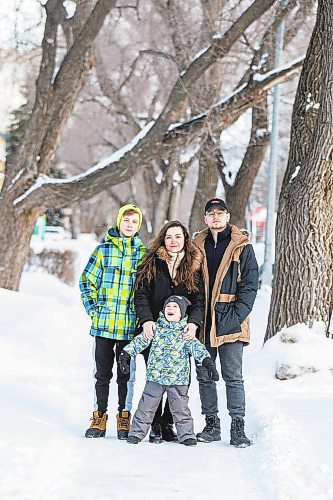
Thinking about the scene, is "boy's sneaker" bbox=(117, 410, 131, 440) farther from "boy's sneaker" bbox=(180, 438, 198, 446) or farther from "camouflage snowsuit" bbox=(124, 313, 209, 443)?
"boy's sneaker" bbox=(180, 438, 198, 446)

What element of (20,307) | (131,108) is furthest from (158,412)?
(131,108)

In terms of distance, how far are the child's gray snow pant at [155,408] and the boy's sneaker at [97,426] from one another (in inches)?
11.5

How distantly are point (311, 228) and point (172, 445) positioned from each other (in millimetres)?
3855

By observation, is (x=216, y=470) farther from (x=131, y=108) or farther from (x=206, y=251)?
(x=131, y=108)

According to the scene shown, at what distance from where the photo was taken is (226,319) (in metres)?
6.23

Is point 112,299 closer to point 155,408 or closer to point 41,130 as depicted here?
point 155,408

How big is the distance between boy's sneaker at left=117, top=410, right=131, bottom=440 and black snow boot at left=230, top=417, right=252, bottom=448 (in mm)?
850

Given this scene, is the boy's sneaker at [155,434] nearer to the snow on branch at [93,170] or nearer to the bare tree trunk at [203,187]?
the snow on branch at [93,170]

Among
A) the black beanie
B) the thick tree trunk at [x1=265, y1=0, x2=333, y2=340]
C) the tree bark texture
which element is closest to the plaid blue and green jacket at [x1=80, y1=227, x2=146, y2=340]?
the black beanie

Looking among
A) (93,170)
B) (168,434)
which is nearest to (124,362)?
(168,434)

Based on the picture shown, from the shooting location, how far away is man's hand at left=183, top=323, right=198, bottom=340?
241 inches

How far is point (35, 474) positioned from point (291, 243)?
5.22 metres

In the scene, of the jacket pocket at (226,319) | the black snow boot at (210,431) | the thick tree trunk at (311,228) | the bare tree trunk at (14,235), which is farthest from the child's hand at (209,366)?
the bare tree trunk at (14,235)

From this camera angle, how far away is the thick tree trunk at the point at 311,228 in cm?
910
